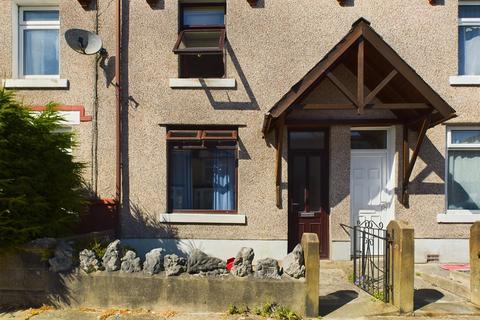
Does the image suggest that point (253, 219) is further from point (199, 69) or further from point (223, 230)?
point (199, 69)

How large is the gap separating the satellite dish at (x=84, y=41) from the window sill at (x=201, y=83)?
5.35 ft

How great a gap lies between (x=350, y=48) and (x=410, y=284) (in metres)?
3.81

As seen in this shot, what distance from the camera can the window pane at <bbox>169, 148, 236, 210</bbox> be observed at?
22.7 ft

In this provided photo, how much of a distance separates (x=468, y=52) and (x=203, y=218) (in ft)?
22.1

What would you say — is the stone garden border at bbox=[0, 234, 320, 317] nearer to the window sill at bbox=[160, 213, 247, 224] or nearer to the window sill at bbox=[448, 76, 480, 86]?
the window sill at bbox=[160, 213, 247, 224]

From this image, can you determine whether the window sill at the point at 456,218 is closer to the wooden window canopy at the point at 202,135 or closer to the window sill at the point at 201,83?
the wooden window canopy at the point at 202,135

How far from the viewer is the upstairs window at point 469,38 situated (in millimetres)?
6988

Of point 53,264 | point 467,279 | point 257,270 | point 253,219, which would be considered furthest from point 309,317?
point 53,264

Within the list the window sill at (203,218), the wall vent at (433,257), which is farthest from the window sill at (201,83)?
the wall vent at (433,257)

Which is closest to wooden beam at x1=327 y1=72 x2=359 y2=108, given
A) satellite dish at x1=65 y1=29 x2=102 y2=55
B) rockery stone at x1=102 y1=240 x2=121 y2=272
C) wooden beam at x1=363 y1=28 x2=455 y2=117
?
wooden beam at x1=363 y1=28 x2=455 y2=117

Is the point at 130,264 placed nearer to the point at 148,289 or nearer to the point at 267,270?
the point at 148,289

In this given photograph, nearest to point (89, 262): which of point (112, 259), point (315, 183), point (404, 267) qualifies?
point (112, 259)

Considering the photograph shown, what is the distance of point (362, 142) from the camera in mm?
7223

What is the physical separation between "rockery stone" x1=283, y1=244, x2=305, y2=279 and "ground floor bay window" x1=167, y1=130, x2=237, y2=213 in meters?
2.44
